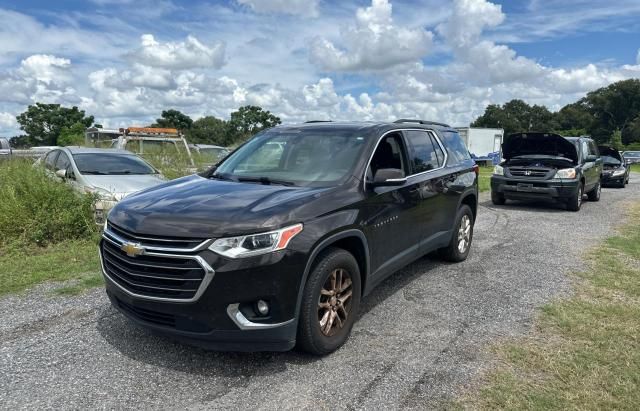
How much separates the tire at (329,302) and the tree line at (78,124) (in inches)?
1952

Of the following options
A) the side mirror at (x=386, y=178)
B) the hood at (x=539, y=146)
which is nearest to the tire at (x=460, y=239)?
the side mirror at (x=386, y=178)

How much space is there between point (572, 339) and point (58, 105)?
7351 centimetres

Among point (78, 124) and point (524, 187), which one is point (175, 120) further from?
point (524, 187)

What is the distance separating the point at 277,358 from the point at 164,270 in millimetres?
1129

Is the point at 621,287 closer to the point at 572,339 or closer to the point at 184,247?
the point at 572,339

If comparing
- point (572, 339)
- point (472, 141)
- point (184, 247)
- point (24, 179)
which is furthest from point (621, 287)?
point (472, 141)

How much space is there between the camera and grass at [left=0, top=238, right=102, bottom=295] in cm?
542

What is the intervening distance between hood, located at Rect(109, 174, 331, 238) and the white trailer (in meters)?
33.9

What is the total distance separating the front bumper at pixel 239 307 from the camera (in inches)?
122

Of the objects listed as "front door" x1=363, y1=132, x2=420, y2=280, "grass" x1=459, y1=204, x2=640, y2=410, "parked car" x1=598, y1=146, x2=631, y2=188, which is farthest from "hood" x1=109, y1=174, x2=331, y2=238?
"parked car" x1=598, y1=146, x2=631, y2=188

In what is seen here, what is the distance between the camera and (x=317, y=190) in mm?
3785

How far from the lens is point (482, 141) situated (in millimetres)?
36906

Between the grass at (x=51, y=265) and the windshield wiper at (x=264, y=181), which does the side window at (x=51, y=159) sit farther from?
the windshield wiper at (x=264, y=181)

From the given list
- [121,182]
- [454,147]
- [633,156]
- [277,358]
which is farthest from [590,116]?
[277,358]
